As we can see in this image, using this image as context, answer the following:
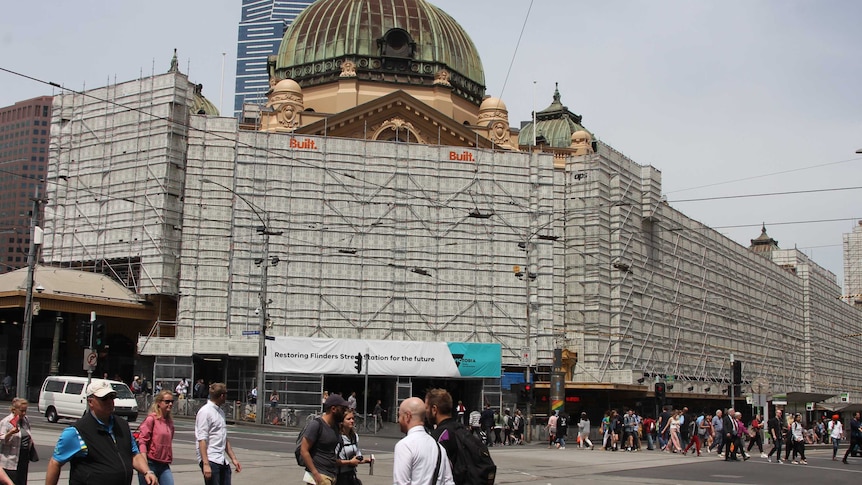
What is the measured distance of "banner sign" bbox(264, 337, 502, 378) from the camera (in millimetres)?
43031

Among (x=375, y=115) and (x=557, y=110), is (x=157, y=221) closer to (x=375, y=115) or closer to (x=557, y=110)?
(x=375, y=115)

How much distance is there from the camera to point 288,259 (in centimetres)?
4806

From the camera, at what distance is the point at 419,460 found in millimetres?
8391

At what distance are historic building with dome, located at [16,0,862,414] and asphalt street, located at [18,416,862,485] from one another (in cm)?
1128

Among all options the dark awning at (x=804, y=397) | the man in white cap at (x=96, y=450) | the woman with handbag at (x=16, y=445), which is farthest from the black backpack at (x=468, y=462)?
the dark awning at (x=804, y=397)

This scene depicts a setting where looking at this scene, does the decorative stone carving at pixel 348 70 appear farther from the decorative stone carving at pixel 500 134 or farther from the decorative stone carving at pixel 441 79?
the decorative stone carving at pixel 500 134

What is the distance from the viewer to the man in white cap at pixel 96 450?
8.84m

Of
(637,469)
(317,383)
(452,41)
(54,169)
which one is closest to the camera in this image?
(637,469)

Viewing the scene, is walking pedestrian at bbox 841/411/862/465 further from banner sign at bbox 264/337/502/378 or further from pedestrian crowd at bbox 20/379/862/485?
pedestrian crowd at bbox 20/379/862/485

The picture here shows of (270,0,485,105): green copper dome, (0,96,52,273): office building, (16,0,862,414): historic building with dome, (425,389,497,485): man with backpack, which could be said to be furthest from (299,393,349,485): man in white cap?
(0,96,52,273): office building

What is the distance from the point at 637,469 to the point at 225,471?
15.7 m

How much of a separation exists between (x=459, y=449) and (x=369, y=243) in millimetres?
40211

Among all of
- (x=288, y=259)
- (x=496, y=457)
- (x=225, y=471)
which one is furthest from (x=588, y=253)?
(x=225, y=471)

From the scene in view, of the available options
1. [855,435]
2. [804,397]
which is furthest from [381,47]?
[855,435]
